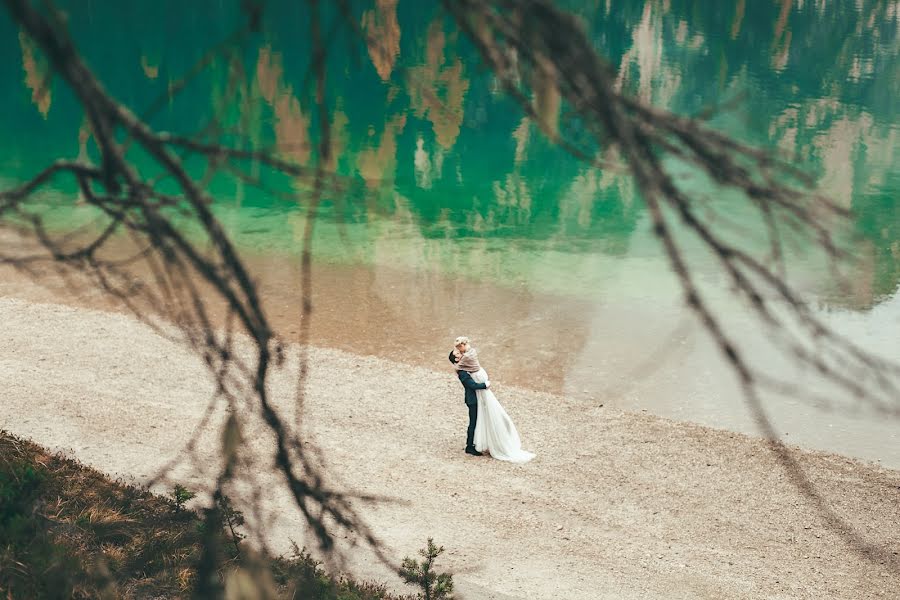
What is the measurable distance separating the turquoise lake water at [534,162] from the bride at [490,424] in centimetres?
283

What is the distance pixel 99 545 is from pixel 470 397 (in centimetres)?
515

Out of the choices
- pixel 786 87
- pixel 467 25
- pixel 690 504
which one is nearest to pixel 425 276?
pixel 690 504

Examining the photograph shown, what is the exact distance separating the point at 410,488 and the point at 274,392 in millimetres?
3423

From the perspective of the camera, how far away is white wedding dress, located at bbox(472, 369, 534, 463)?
34.4ft

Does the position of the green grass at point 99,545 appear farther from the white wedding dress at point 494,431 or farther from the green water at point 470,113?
the white wedding dress at point 494,431

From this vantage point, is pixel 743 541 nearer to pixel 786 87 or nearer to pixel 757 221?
pixel 757 221

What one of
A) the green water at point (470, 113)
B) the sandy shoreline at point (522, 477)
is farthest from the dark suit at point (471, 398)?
the green water at point (470, 113)

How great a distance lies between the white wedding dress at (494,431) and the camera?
413 inches

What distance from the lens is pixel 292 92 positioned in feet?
149

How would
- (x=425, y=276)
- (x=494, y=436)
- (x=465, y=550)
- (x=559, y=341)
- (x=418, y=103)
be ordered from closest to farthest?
(x=465, y=550) → (x=494, y=436) → (x=559, y=341) → (x=425, y=276) → (x=418, y=103)

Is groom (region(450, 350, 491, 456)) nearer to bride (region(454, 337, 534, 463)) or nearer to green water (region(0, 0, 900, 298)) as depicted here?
bride (region(454, 337, 534, 463))

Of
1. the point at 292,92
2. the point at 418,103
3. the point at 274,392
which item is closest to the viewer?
the point at 274,392

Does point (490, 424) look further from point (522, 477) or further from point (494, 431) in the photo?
point (522, 477)

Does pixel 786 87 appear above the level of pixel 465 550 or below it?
above
